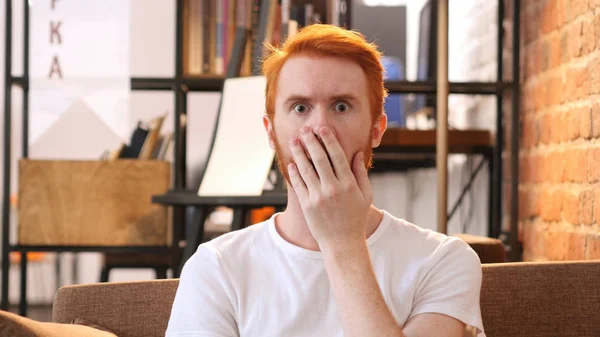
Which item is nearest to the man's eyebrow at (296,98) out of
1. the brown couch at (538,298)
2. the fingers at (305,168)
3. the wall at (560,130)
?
the fingers at (305,168)

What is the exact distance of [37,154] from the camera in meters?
3.20

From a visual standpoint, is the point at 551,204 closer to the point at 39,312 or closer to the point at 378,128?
the point at 378,128

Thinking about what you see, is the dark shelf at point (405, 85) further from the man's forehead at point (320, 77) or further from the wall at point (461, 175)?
the man's forehead at point (320, 77)

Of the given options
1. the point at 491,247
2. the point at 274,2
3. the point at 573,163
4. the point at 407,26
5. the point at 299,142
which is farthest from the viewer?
the point at 407,26

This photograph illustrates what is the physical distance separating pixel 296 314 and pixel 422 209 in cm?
211

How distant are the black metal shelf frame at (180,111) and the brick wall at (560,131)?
35 mm

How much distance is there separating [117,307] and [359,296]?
444 millimetres

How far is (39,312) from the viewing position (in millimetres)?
4793

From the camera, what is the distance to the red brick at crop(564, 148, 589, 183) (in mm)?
2010

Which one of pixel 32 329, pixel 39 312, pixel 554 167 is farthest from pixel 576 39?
pixel 39 312

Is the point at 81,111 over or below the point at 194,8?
below

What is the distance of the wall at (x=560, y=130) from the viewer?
196 cm

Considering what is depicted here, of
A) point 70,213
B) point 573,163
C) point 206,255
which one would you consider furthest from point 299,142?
point 70,213

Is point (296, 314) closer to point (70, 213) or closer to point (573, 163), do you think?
point (573, 163)
